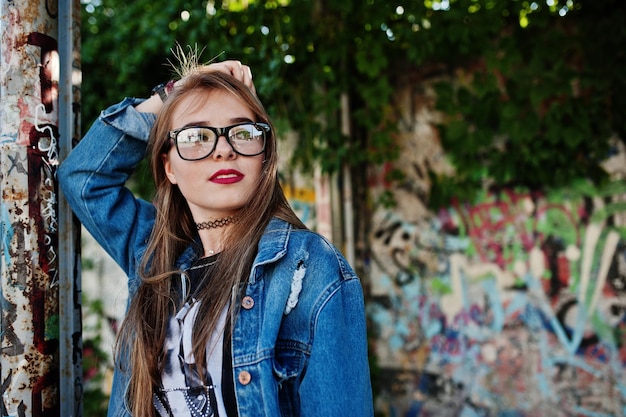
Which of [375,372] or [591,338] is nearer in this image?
[591,338]

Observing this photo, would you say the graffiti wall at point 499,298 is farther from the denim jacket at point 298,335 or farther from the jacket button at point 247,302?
the jacket button at point 247,302

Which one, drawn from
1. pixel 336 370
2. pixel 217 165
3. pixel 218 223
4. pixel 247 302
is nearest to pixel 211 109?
pixel 217 165

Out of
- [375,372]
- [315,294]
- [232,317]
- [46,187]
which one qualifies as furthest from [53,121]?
[375,372]

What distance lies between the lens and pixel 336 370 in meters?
1.33

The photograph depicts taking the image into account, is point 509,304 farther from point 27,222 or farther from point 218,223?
point 27,222

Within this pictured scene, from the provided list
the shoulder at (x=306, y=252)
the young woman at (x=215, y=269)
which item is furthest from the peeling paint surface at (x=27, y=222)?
the shoulder at (x=306, y=252)

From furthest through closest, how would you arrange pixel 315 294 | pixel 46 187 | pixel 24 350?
pixel 46 187
pixel 24 350
pixel 315 294

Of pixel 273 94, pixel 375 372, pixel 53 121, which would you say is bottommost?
pixel 375 372

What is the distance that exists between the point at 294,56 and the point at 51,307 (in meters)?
2.78

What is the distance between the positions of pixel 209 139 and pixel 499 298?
276 centimetres

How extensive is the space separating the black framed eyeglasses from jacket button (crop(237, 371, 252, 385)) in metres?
0.62

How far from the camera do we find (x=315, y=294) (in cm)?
140

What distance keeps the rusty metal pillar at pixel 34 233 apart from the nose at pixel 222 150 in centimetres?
51

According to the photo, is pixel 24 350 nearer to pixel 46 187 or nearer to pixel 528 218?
pixel 46 187
